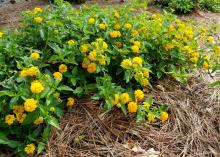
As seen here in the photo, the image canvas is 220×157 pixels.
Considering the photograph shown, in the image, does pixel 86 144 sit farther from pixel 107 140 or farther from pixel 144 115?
pixel 144 115

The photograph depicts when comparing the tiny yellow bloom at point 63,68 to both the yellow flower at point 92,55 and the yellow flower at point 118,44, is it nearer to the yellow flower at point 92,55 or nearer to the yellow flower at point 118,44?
the yellow flower at point 92,55

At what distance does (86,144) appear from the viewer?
7.06 feet

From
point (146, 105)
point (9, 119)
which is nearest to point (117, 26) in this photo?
point (146, 105)

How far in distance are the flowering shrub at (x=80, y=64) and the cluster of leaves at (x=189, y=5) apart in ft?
6.85

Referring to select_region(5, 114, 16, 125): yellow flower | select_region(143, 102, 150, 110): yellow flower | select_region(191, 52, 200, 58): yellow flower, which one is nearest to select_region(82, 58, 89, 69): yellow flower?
select_region(143, 102, 150, 110): yellow flower

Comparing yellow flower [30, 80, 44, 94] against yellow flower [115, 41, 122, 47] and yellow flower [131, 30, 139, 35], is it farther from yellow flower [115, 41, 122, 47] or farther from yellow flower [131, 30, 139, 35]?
yellow flower [131, 30, 139, 35]

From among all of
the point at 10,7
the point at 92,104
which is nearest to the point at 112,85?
the point at 92,104

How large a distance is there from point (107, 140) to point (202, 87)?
3.32 feet

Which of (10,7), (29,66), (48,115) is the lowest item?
(10,7)

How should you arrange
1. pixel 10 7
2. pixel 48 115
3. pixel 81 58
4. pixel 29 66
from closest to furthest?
pixel 48 115 < pixel 29 66 < pixel 81 58 < pixel 10 7

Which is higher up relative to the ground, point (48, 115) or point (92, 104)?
point (48, 115)

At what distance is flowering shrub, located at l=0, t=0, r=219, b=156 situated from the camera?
1.98 m

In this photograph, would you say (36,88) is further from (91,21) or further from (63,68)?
(91,21)

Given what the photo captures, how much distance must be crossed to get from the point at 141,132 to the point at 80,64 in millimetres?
632
